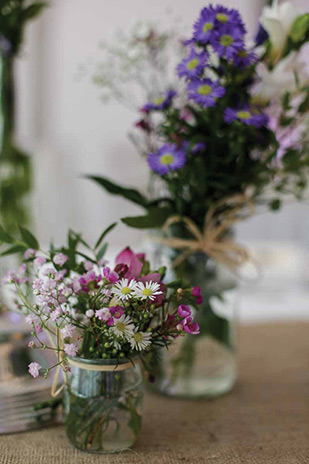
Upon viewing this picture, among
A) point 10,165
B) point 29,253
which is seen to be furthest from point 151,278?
point 10,165

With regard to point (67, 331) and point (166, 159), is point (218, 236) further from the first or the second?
point (67, 331)

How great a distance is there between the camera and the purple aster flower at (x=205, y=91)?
1.97 ft

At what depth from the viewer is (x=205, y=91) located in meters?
0.60

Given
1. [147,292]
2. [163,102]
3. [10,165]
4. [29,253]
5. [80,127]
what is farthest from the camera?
[80,127]

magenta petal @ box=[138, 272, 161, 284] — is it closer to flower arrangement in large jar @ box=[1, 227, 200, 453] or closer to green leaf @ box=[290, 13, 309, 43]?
flower arrangement in large jar @ box=[1, 227, 200, 453]

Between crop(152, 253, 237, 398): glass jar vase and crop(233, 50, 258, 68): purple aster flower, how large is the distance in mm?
263

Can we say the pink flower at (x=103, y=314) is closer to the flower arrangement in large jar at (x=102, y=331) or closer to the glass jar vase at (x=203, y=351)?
the flower arrangement in large jar at (x=102, y=331)

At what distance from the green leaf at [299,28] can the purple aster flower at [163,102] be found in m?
0.17

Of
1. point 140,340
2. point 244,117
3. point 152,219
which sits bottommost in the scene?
point 140,340

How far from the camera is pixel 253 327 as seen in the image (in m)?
1.11

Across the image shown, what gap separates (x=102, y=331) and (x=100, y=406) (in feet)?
0.32

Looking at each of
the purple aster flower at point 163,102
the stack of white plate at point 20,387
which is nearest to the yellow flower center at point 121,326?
the stack of white plate at point 20,387

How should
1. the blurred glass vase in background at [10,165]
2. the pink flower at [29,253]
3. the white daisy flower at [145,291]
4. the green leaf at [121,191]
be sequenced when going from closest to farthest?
the white daisy flower at [145,291] → the pink flower at [29,253] → the green leaf at [121,191] → the blurred glass vase in background at [10,165]

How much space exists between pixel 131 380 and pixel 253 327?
592mm
